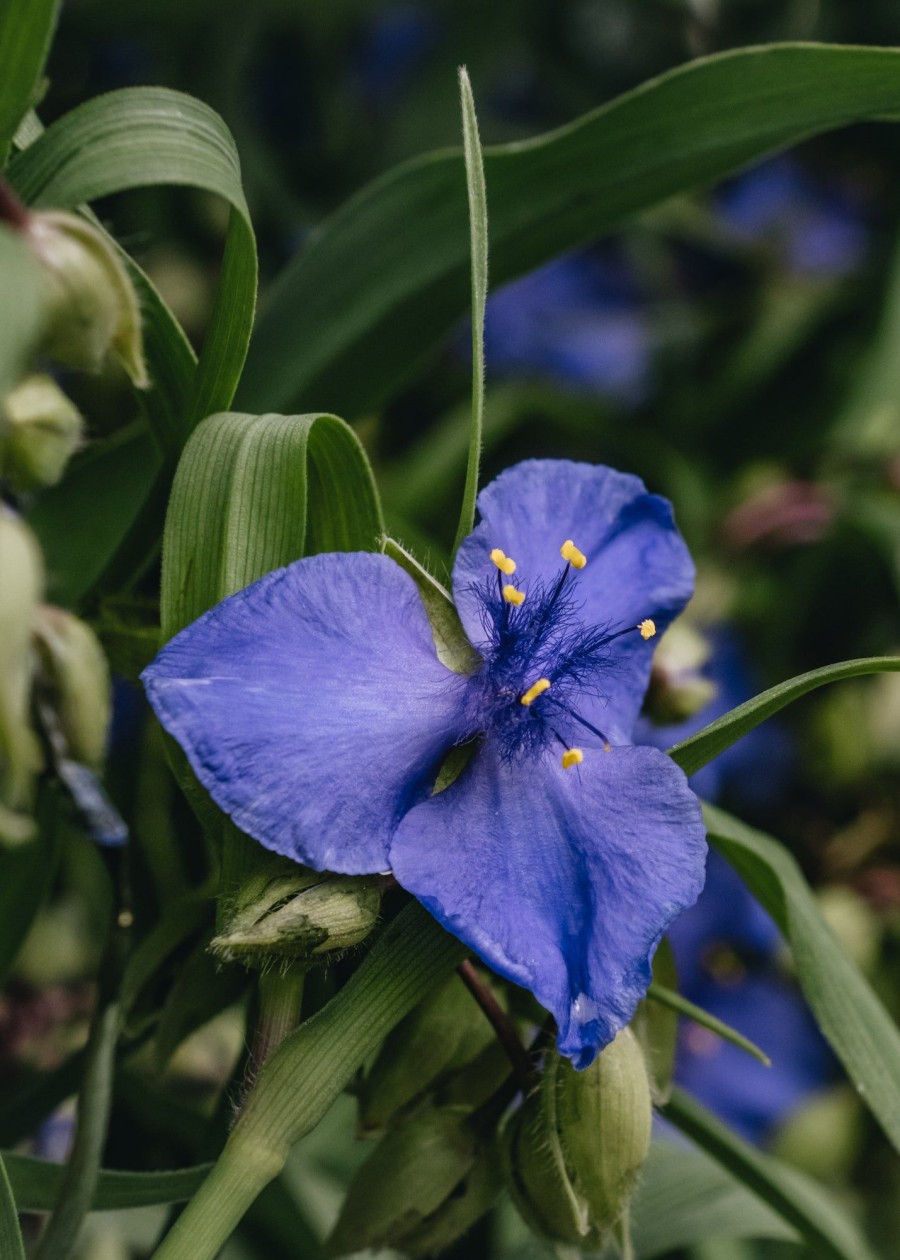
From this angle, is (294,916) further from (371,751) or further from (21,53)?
(21,53)

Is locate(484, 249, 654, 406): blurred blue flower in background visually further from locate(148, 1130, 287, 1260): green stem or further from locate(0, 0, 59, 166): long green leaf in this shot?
locate(148, 1130, 287, 1260): green stem

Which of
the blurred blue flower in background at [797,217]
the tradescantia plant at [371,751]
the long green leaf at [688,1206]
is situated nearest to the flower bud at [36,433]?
the tradescantia plant at [371,751]

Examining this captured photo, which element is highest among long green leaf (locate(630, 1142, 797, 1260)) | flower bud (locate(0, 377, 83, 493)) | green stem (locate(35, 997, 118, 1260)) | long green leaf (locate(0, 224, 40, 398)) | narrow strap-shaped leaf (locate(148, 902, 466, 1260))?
long green leaf (locate(0, 224, 40, 398))

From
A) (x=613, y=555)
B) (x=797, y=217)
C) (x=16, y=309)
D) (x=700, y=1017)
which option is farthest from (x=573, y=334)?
(x=16, y=309)

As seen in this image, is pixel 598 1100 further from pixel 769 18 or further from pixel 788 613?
pixel 769 18

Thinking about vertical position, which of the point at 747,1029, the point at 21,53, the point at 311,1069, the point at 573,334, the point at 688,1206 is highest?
the point at 21,53

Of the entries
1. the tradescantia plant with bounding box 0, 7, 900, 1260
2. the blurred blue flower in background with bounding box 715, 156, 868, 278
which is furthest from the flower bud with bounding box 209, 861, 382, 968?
the blurred blue flower in background with bounding box 715, 156, 868, 278

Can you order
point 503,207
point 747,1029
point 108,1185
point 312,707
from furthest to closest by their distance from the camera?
point 747,1029 → point 503,207 → point 108,1185 → point 312,707
